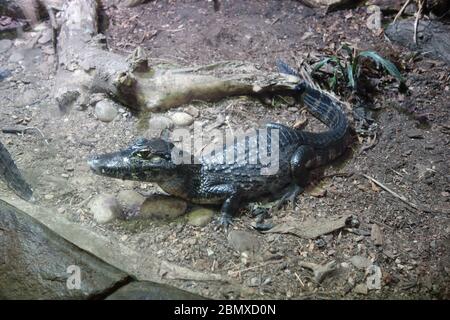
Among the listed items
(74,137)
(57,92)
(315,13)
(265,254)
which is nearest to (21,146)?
(74,137)

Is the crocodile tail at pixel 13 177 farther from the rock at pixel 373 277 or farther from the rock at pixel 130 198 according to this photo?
the rock at pixel 373 277

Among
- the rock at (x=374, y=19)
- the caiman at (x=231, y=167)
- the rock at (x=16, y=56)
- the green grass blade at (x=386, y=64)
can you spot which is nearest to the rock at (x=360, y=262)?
the caiman at (x=231, y=167)

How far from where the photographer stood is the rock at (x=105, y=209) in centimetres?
282

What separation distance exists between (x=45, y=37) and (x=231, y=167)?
2879 millimetres

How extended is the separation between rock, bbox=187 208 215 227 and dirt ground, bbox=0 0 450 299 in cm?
6

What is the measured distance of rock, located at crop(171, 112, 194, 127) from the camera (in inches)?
146

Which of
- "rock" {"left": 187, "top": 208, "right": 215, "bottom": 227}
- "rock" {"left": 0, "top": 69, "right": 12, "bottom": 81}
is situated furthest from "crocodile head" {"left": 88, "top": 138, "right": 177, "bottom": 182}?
"rock" {"left": 0, "top": 69, "right": 12, "bottom": 81}

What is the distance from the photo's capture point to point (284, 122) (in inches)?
153

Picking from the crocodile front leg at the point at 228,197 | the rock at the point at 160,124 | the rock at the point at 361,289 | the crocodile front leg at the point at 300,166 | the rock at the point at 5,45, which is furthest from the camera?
the rock at the point at 5,45

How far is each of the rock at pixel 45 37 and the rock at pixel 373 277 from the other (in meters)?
4.01

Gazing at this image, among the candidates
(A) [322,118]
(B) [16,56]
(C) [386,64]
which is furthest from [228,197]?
(B) [16,56]

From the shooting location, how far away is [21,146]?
339cm

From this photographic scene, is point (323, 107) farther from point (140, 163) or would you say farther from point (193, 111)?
point (140, 163)
